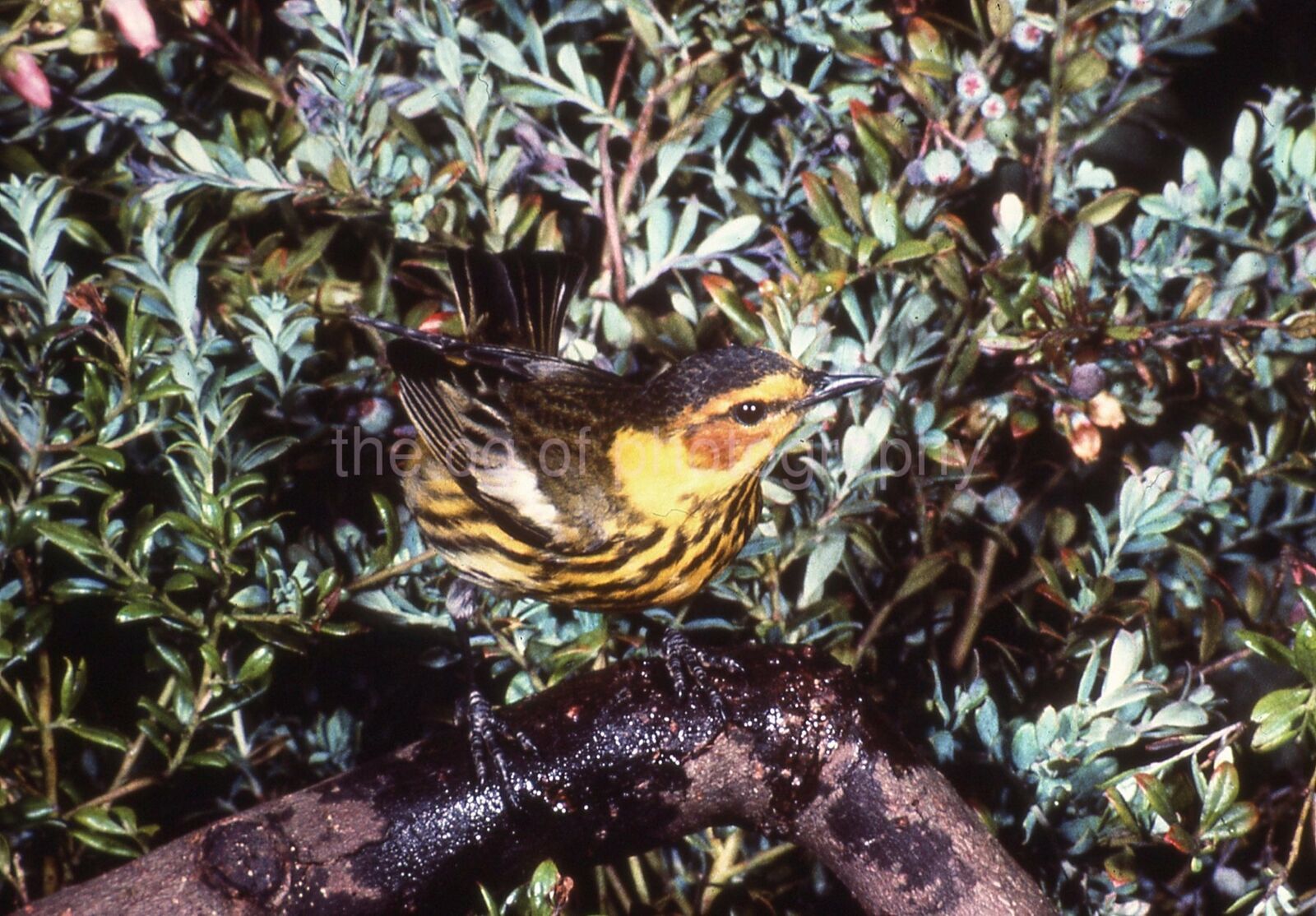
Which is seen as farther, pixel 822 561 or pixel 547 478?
pixel 547 478

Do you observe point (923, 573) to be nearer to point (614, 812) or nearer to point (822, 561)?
point (822, 561)

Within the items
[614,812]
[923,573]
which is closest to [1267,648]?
[923,573]

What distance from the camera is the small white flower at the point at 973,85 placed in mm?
1062

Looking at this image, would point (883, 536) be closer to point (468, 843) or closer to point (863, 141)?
point (863, 141)

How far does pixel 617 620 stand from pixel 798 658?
35cm

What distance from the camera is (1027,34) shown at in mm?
1075

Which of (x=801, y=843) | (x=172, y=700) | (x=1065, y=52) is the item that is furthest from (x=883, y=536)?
(x=172, y=700)

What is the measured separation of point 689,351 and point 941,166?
0.97ft

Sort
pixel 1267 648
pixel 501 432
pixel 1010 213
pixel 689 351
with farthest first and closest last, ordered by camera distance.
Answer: pixel 501 432
pixel 689 351
pixel 1010 213
pixel 1267 648

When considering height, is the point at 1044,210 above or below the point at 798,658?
above

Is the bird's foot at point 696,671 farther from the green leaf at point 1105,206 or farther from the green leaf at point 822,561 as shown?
the green leaf at point 1105,206

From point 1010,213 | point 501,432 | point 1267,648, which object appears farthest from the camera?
point 501,432

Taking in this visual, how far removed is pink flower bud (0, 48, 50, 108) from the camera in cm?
96

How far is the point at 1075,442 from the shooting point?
3.40ft
